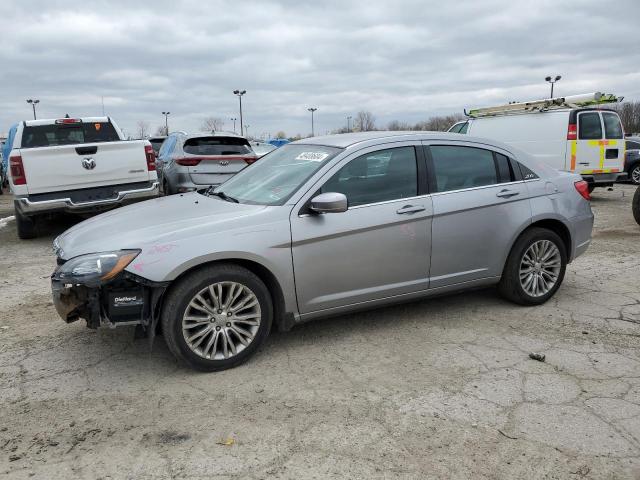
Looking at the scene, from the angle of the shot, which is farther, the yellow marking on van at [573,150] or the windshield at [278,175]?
the yellow marking on van at [573,150]

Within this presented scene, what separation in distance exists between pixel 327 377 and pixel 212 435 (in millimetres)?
935

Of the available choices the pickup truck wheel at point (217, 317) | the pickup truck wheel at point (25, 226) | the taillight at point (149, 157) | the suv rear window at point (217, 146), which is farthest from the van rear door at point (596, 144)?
the pickup truck wheel at point (25, 226)

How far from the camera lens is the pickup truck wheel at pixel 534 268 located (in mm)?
4750

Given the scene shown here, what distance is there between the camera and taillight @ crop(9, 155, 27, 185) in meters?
7.32

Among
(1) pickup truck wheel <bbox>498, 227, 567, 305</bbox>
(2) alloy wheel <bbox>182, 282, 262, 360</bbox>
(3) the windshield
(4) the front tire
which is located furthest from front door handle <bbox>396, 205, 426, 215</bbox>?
(4) the front tire

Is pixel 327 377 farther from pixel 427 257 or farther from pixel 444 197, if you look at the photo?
pixel 444 197

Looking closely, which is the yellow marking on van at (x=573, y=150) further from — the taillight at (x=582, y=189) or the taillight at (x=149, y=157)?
the taillight at (x=149, y=157)


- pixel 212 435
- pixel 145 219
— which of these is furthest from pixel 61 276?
pixel 212 435

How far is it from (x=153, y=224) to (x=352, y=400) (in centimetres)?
182

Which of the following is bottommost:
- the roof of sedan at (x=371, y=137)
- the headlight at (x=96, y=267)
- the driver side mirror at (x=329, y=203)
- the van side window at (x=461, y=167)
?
the headlight at (x=96, y=267)

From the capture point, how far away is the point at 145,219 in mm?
3922

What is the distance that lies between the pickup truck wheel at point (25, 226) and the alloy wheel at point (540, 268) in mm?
7516

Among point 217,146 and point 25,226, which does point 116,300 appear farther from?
point 217,146

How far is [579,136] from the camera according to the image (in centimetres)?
1160
